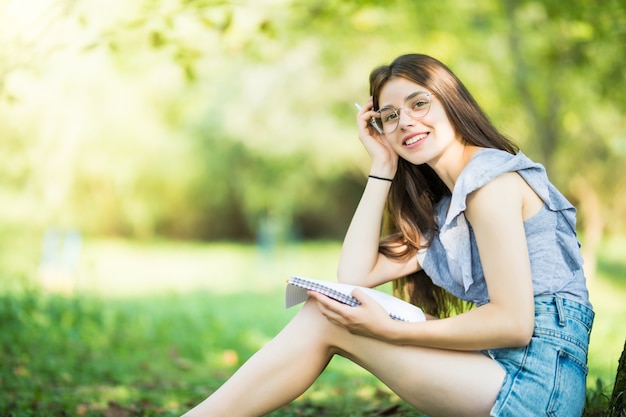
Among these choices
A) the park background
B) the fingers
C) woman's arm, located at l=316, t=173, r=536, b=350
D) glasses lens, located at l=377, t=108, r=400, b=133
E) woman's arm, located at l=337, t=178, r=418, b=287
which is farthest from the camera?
the park background

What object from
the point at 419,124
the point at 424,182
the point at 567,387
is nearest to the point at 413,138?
the point at 419,124

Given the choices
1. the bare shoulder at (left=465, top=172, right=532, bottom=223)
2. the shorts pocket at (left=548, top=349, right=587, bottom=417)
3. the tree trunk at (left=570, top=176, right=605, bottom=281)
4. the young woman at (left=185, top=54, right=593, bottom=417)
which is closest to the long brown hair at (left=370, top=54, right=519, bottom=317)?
the young woman at (left=185, top=54, right=593, bottom=417)

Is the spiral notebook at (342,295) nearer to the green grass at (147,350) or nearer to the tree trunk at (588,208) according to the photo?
the green grass at (147,350)

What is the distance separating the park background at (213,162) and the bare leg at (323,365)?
771 mm

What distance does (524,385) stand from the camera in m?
2.11

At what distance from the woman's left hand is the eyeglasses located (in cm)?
66

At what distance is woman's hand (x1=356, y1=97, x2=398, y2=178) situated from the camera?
279 cm

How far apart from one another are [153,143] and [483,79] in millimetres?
7911

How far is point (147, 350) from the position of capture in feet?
17.9

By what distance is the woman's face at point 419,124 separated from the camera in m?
2.43

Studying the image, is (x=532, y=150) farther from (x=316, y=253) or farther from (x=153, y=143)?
(x=153, y=143)

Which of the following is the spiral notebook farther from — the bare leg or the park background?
the park background

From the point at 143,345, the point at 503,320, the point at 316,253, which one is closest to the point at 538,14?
the point at 143,345

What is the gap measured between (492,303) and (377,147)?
900mm
